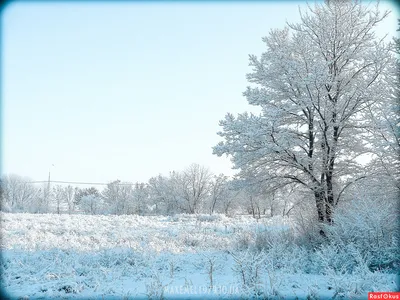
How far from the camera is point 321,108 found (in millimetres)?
12367

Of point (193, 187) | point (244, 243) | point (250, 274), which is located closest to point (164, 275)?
point (250, 274)

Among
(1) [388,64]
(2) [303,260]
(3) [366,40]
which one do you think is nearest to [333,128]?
(1) [388,64]

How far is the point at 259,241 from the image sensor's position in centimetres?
1102

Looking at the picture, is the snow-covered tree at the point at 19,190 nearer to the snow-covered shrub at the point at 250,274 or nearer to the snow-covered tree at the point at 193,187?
the snow-covered tree at the point at 193,187

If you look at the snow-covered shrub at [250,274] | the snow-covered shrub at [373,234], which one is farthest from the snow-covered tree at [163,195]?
the snow-covered shrub at [250,274]

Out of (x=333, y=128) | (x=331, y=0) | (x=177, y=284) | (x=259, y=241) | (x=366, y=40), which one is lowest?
(x=177, y=284)

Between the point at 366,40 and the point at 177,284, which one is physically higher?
the point at 366,40

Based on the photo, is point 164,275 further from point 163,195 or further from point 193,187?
point 163,195

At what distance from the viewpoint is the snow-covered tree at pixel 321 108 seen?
37.8 feet

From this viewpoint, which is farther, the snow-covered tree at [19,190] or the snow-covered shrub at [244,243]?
the snow-covered tree at [19,190]

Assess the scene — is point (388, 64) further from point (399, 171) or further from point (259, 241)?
point (259, 241)

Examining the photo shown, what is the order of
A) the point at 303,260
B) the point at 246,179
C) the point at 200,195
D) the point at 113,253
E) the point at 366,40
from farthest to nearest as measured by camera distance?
the point at 200,195
the point at 246,179
the point at 366,40
the point at 113,253
the point at 303,260

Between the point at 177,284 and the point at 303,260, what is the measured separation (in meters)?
4.00

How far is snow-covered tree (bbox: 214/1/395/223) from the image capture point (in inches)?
453
